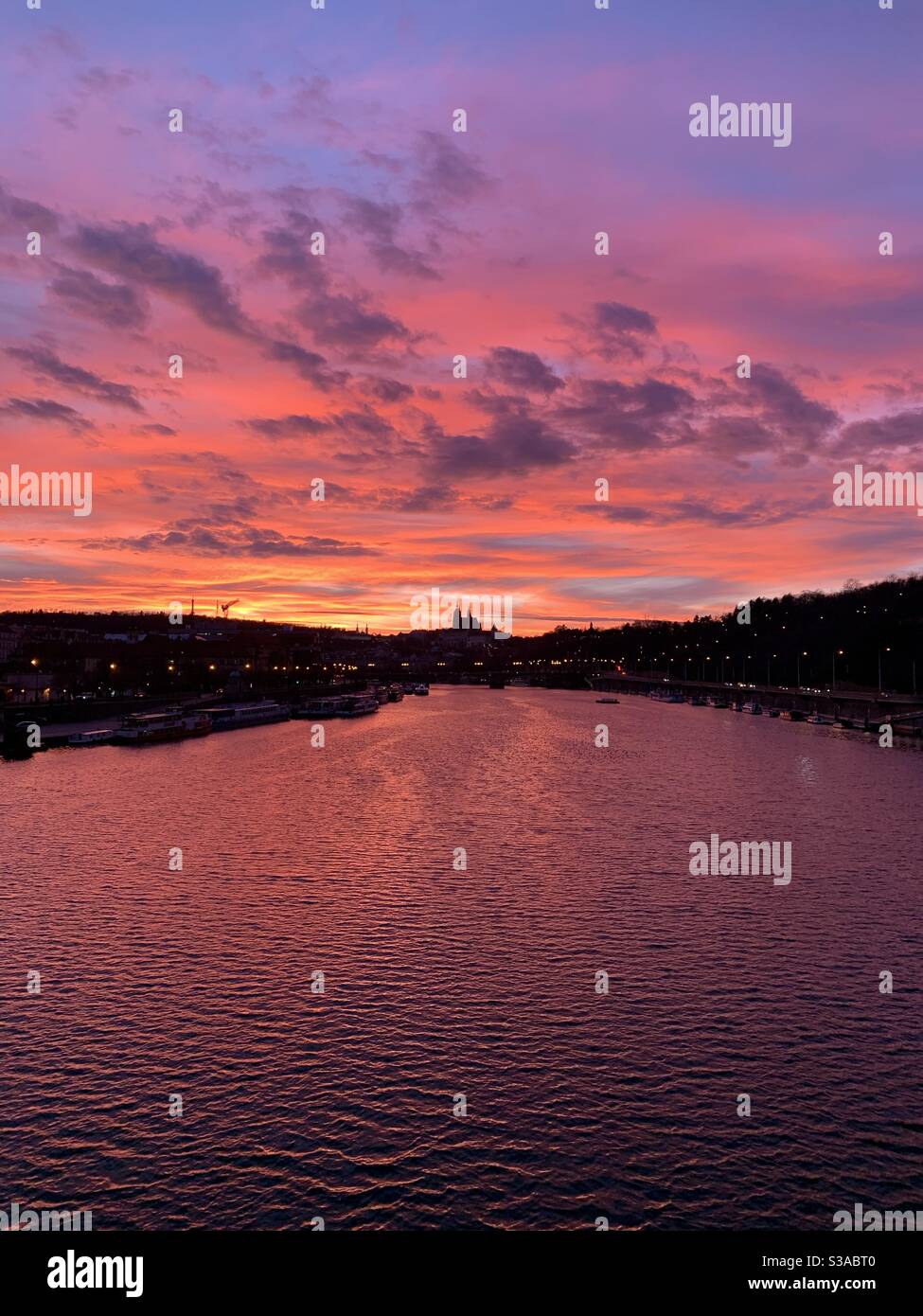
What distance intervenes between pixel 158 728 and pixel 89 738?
774 cm

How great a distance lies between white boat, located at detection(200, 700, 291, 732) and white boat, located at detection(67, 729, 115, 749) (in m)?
22.5

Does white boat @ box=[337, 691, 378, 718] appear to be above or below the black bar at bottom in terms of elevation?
above

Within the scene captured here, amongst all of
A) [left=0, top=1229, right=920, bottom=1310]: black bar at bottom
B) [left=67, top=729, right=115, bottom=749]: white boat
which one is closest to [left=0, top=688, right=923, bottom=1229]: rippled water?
[left=0, top=1229, right=920, bottom=1310]: black bar at bottom

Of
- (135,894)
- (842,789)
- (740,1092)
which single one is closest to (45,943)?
(135,894)

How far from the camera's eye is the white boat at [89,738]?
8719cm

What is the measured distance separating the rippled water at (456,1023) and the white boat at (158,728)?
41.5m

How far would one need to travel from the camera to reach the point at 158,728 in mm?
94125

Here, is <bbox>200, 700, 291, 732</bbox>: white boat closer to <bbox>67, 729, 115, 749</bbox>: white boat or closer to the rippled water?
<bbox>67, 729, 115, 749</bbox>: white boat

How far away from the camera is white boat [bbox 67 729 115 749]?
87.2 meters

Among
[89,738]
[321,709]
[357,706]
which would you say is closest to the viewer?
[89,738]
